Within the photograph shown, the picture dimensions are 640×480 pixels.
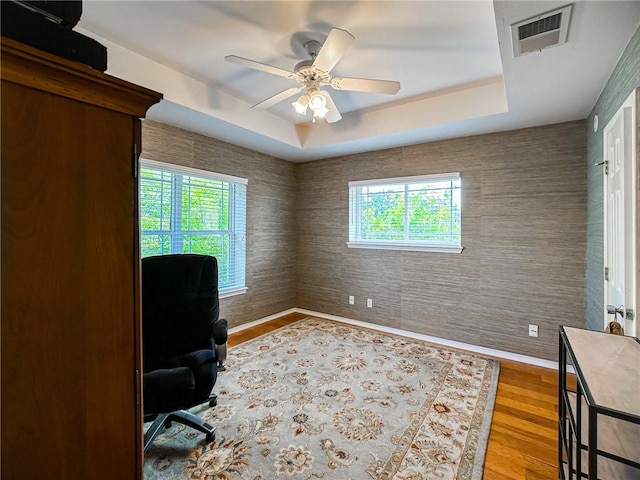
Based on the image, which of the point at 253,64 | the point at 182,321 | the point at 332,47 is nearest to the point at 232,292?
the point at 182,321

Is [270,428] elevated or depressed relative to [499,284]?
depressed

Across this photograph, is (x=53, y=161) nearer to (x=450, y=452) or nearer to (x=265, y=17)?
(x=265, y=17)

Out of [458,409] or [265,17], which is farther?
[458,409]

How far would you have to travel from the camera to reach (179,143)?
3266mm

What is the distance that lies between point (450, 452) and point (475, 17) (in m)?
2.68

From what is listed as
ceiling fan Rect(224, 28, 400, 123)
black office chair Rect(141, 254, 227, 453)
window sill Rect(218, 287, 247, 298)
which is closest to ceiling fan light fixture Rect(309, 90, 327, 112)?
ceiling fan Rect(224, 28, 400, 123)

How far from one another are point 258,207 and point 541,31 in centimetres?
341

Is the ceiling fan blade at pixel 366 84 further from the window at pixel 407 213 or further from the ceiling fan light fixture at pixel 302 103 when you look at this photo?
the window at pixel 407 213

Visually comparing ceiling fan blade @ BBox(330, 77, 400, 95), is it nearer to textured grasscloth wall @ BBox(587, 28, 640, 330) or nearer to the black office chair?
textured grasscloth wall @ BBox(587, 28, 640, 330)

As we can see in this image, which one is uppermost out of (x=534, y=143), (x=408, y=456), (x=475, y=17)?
(x=475, y=17)

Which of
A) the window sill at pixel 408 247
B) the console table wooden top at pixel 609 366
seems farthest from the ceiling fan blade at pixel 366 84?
the window sill at pixel 408 247

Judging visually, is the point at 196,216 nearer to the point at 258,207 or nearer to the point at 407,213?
the point at 258,207

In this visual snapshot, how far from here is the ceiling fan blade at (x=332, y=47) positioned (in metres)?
1.68

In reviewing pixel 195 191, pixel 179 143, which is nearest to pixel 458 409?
pixel 195 191
